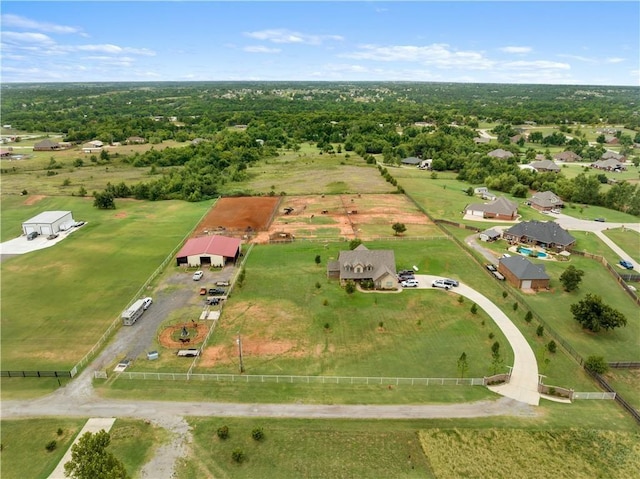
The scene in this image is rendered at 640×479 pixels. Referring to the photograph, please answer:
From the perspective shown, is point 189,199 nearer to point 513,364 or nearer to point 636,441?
point 513,364

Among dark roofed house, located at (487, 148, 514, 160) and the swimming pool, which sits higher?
dark roofed house, located at (487, 148, 514, 160)

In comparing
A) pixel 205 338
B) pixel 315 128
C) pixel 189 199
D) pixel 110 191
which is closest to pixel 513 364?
pixel 205 338

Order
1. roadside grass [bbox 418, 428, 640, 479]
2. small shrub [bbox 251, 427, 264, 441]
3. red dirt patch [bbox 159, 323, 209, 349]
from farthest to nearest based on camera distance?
red dirt patch [bbox 159, 323, 209, 349], small shrub [bbox 251, 427, 264, 441], roadside grass [bbox 418, 428, 640, 479]

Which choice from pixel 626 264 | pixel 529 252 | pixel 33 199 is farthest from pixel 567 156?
pixel 33 199

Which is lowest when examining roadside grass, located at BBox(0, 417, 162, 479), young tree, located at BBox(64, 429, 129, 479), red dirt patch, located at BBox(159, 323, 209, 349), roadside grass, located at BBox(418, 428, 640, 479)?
red dirt patch, located at BBox(159, 323, 209, 349)

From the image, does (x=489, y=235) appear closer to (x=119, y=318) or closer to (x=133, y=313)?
(x=133, y=313)

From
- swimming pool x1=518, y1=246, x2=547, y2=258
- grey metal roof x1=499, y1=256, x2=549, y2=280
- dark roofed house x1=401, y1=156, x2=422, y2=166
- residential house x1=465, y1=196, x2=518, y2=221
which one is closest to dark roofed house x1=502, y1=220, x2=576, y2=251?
swimming pool x1=518, y1=246, x2=547, y2=258

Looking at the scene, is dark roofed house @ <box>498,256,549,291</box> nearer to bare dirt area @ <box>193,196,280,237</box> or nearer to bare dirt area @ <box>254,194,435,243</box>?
bare dirt area @ <box>254,194,435,243</box>
